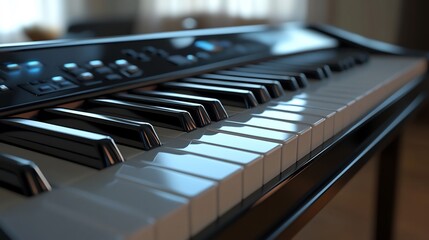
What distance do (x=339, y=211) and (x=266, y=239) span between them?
629mm

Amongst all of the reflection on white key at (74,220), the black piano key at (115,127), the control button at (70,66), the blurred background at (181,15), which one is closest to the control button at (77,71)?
the control button at (70,66)

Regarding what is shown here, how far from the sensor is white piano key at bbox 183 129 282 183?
19.0 inches

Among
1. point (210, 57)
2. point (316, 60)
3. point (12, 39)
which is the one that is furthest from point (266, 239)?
point (12, 39)

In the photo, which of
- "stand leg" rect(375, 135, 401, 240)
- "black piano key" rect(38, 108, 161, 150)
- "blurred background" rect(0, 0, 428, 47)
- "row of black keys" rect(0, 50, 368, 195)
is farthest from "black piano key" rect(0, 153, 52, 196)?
"stand leg" rect(375, 135, 401, 240)

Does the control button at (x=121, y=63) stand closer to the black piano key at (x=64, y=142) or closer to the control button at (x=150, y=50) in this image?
the control button at (x=150, y=50)

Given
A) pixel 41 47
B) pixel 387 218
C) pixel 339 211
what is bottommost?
pixel 387 218

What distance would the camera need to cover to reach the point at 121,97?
0.67 metres

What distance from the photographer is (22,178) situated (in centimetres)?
37

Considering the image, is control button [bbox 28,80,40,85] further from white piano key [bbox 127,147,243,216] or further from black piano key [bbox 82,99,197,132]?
white piano key [bbox 127,147,243,216]

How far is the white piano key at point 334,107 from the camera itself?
2.20 ft

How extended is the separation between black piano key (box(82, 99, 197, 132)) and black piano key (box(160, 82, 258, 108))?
126mm

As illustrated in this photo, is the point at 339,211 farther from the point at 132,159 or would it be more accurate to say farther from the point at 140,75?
the point at 132,159

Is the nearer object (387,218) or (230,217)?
(230,217)

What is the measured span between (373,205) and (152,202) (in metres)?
1.08
